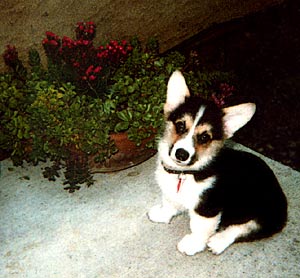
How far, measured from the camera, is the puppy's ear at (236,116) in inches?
122

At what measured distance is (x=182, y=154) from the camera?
312 centimetres

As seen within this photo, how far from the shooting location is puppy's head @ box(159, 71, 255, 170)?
3.15m

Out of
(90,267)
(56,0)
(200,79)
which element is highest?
(56,0)

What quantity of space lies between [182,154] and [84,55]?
200cm

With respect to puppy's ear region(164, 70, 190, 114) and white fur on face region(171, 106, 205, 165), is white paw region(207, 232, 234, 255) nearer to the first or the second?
white fur on face region(171, 106, 205, 165)

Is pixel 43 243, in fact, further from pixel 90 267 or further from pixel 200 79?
pixel 200 79

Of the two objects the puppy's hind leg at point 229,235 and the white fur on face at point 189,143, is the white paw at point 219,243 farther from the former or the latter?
the white fur on face at point 189,143

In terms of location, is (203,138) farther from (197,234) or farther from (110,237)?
(110,237)

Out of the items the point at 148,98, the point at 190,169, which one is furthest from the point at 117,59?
the point at 190,169

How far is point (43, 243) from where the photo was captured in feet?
13.0

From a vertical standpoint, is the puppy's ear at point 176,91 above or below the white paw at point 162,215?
above

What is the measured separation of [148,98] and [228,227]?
1.89m

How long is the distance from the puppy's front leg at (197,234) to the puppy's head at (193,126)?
0.49m

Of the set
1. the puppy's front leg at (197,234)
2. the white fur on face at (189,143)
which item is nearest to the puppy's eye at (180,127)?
the white fur on face at (189,143)
